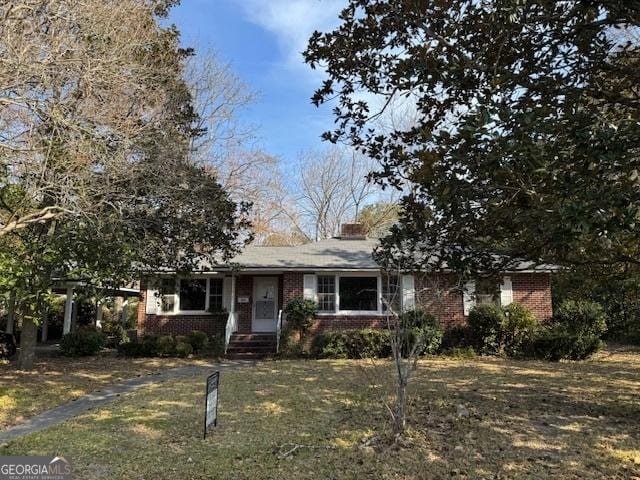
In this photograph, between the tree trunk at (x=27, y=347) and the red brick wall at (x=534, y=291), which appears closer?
the tree trunk at (x=27, y=347)

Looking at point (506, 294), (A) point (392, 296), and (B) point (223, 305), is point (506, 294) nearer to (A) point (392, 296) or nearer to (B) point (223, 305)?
(A) point (392, 296)

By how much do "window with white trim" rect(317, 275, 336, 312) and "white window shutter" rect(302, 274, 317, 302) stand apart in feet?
1.11

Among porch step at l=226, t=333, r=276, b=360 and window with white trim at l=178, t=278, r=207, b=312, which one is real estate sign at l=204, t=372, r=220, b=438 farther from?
window with white trim at l=178, t=278, r=207, b=312

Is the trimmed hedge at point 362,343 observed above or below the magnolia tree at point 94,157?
below

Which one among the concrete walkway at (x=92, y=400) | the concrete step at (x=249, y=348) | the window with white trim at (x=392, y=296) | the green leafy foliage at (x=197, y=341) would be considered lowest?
the concrete walkway at (x=92, y=400)

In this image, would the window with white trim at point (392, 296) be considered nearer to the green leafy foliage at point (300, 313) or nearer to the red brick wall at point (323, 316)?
the red brick wall at point (323, 316)

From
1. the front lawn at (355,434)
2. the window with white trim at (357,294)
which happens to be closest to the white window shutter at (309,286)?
the window with white trim at (357,294)

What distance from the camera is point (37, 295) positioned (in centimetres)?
922

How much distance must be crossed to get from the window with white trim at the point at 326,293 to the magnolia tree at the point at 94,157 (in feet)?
14.5

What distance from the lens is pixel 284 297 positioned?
1764 cm

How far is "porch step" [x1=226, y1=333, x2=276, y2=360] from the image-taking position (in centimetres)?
1684

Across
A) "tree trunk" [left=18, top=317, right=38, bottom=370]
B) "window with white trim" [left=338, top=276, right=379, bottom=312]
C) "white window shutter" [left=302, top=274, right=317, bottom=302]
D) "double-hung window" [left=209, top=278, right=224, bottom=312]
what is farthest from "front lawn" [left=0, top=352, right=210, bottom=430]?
"window with white trim" [left=338, top=276, right=379, bottom=312]

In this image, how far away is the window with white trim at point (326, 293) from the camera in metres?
17.8

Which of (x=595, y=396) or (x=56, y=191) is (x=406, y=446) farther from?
(x=56, y=191)
